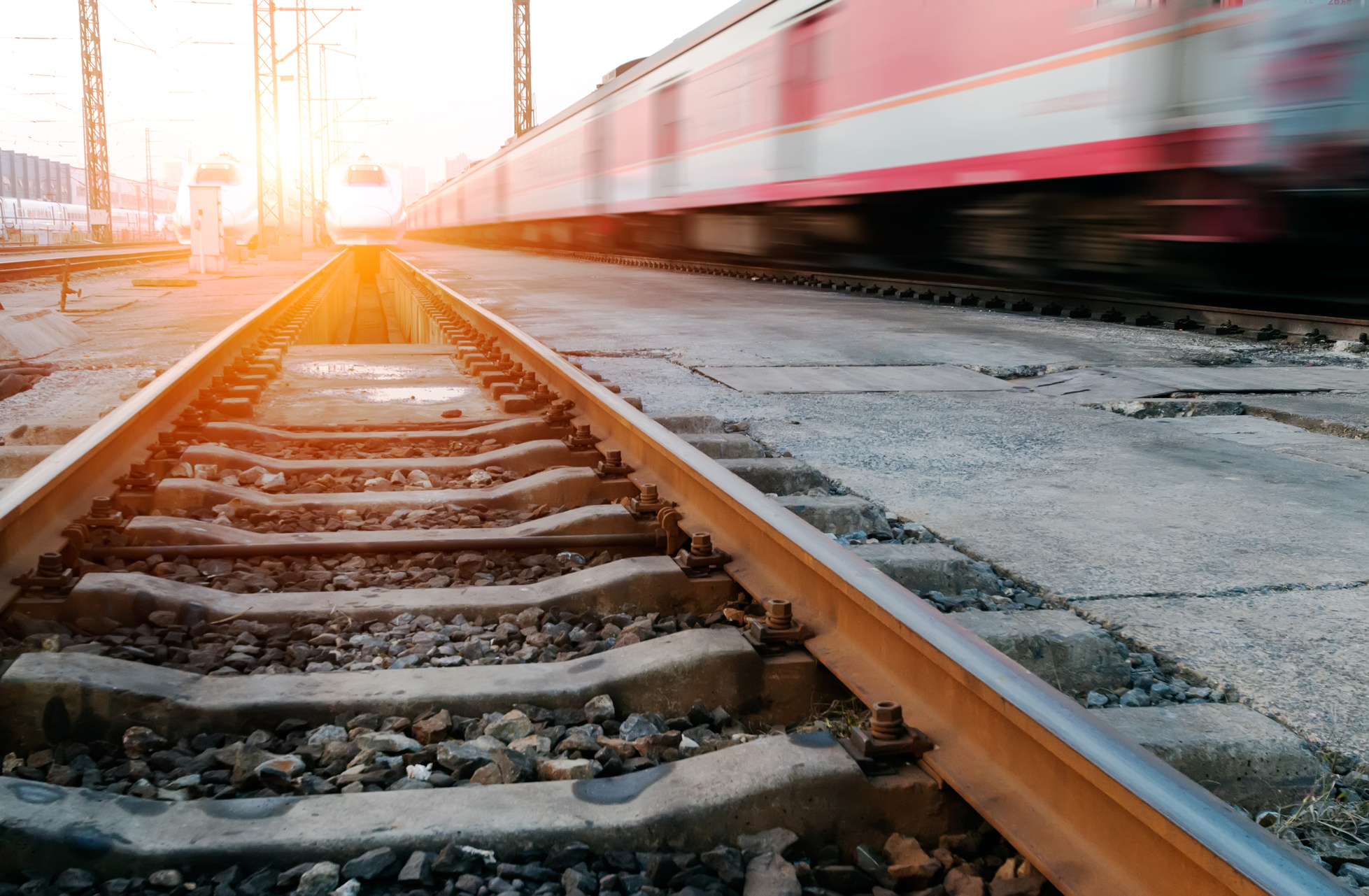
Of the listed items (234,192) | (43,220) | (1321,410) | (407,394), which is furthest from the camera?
(43,220)

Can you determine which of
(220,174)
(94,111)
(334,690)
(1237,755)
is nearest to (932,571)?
(1237,755)

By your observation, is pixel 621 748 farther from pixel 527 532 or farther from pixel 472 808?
pixel 527 532

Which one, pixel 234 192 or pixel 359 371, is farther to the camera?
pixel 234 192

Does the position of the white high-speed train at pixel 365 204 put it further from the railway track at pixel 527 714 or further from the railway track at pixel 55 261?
the railway track at pixel 527 714

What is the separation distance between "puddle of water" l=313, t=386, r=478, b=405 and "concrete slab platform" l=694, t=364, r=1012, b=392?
4.33 feet

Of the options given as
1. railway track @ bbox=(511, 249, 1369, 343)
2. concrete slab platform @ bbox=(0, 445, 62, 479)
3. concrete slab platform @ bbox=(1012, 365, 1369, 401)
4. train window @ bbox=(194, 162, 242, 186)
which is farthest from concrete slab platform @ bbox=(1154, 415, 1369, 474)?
train window @ bbox=(194, 162, 242, 186)

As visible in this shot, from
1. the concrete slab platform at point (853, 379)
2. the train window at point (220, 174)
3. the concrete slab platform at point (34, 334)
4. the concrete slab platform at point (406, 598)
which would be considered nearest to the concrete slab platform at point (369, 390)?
the concrete slab platform at point (853, 379)

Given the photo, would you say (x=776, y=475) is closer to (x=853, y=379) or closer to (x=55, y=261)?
(x=853, y=379)

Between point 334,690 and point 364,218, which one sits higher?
point 364,218

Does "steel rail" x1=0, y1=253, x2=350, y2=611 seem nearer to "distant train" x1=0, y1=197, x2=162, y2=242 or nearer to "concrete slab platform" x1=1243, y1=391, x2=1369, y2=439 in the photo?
"concrete slab platform" x1=1243, y1=391, x2=1369, y2=439

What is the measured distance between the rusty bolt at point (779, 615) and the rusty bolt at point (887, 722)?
391mm

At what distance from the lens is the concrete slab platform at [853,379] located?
18.5 feet

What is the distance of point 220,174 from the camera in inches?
1203

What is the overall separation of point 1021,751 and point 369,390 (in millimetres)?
4643
